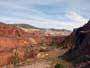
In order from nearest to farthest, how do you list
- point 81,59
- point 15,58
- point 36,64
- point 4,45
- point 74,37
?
point 81,59
point 36,64
point 15,58
point 74,37
point 4,45

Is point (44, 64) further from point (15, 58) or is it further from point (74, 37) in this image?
point (74, 37)

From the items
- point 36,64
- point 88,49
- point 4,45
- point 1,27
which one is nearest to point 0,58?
point 36,64

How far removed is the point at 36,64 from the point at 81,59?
1195 centimetres

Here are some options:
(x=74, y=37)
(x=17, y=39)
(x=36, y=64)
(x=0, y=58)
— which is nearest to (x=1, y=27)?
(x=17, y=39)

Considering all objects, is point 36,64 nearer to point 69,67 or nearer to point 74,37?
point 69,67

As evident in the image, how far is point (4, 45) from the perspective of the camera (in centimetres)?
13888

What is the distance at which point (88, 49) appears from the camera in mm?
72312

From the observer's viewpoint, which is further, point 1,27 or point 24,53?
point 1,27

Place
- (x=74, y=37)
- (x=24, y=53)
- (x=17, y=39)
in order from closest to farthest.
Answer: (x=24, y=53), (x=74, y=37), (x=17, y=39)

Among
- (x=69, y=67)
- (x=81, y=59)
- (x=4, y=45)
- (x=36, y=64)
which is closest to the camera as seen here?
(x=69, y=67)

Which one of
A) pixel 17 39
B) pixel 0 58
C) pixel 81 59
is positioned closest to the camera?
pixel 81 59

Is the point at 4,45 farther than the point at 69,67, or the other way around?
the point at 4,45

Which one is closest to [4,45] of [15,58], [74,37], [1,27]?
[1,27]

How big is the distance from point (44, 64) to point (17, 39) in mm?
81112
